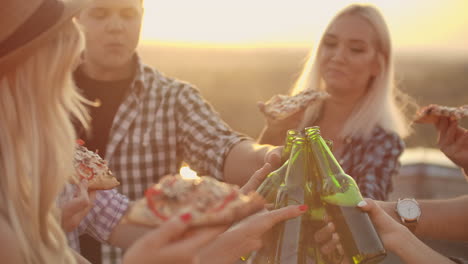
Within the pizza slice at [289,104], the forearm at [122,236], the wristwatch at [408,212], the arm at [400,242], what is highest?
the pizza slice at [289,104]

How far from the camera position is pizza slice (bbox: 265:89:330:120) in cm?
347

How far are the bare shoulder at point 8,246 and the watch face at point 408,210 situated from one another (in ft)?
5.07

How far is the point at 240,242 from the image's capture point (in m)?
1.49

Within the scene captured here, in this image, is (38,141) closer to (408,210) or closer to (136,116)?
(408,210)

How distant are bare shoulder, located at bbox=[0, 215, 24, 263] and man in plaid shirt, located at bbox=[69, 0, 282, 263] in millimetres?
1779

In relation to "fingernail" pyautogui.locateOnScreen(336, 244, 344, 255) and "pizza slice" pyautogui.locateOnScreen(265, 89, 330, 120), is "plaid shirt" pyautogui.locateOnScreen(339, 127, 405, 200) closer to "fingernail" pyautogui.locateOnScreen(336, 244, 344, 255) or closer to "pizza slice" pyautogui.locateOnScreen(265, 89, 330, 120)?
"pizza slice" pyautogui.locateOnScreen(265, 89, 330, 120)

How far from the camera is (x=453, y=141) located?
2943 mm

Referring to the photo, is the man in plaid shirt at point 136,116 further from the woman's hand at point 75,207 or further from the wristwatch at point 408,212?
the woman's hand at point 75,207

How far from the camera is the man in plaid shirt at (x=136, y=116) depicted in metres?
3.26

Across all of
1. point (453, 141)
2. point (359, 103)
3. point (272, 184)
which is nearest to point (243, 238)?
point (272, 184)

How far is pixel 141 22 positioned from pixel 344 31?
1587 millimetres

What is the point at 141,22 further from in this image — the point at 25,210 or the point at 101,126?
the point at 25,210

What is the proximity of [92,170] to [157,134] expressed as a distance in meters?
1.56

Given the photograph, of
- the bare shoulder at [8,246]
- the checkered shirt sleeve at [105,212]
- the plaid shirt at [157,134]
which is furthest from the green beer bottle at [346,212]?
the plaid shirt at [157,134]
